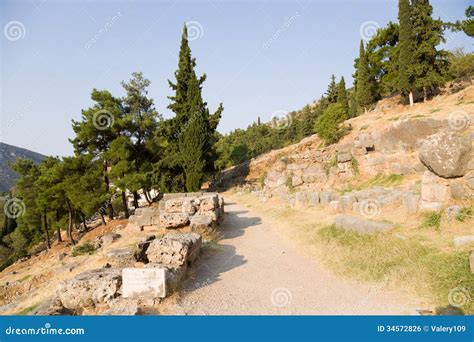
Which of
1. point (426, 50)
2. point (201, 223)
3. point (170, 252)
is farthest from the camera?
point (426, 50)

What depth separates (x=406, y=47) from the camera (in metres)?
25.0

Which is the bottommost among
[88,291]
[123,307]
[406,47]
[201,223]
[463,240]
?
[123,307]

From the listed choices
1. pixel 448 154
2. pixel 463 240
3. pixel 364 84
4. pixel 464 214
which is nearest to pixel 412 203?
pixel 464 214

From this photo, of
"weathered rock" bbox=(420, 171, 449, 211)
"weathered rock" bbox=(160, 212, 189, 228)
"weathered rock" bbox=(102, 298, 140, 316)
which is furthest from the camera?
"weathered rock" bbox=(160, 212, 189, 228)

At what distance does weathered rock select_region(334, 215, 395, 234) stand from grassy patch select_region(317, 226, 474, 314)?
9.5 inches

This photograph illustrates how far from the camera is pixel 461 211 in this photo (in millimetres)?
7152

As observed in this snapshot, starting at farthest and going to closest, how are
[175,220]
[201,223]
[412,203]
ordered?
[175,220] → [201,223] → [412,203]

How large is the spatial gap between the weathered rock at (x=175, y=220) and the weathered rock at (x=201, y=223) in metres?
0.38

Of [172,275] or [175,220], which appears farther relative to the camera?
[175,220]

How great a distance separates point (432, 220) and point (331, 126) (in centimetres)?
1950

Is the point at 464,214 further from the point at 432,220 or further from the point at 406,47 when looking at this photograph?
the point at 406,47

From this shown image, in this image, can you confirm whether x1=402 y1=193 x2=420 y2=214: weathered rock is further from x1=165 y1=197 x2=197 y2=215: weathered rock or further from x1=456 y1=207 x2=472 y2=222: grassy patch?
x1=165 y1=197 x2=197 y2=215: weathered rock

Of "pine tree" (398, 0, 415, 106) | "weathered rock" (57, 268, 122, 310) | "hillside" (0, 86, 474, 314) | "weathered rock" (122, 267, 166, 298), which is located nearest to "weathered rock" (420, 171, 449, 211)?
"hillside" (0, 86, 474, 314)

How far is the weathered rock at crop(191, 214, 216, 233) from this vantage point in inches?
399
